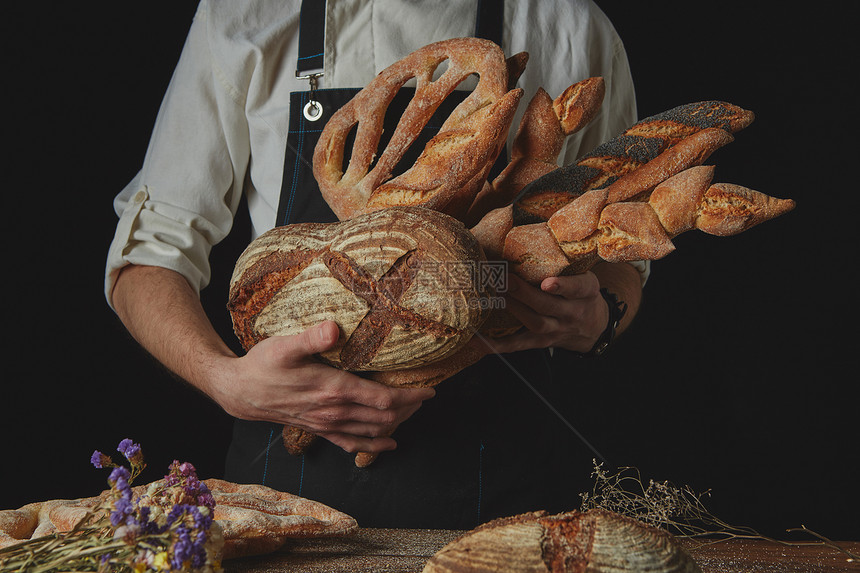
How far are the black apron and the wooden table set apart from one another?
0.85 ft

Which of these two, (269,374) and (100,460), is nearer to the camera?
(100,460)

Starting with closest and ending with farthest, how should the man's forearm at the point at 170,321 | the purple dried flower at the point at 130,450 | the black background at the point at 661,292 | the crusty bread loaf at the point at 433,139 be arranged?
1. the purple dried flower at the point at 130,450
2. the crusty bread loaf at the point at 433,139
3. the man's forearm at the point at 170,321
4. the black background at the point at 661,292

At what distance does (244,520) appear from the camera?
2.77 ft

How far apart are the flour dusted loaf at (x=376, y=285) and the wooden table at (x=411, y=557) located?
0.24 meters

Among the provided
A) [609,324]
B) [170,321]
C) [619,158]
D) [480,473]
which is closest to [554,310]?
[619,158]

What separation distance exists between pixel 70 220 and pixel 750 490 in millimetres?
2304

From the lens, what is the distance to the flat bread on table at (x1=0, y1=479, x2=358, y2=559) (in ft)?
2.78

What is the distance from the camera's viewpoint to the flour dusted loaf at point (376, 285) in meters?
0.86

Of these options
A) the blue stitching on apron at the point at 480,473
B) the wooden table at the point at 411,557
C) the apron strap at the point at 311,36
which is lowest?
the blue stitching on apron at the point at 480,473

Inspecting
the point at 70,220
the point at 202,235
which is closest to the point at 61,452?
the point at 70,220

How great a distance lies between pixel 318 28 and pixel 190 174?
1.31 feet

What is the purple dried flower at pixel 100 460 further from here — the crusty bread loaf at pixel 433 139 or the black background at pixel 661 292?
the black background at pixel 661 292

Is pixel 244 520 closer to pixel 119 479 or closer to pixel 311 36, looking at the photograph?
pixel 119 479

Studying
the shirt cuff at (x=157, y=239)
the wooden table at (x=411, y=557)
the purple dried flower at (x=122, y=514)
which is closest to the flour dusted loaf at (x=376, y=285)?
→ the wooden table at (x=411, y=557)
